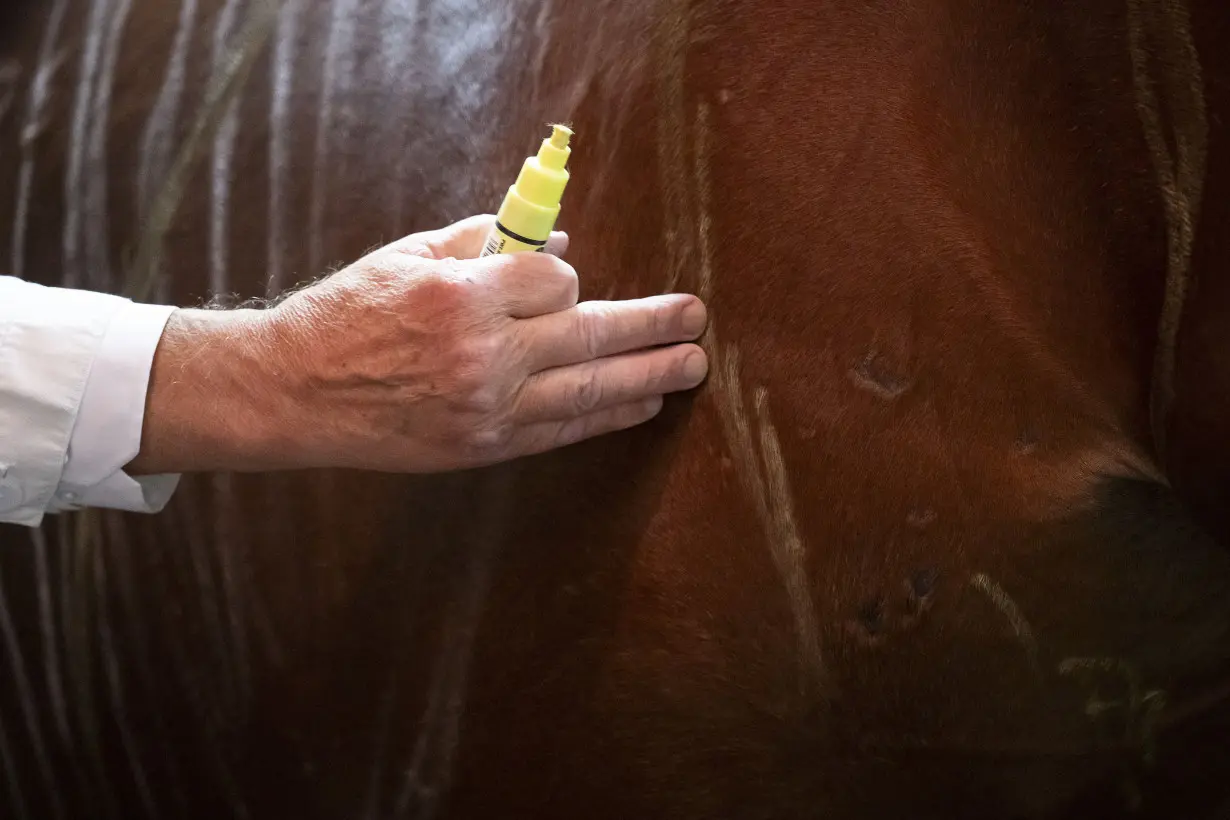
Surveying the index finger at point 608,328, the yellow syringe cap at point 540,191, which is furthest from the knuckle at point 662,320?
the yellow syringe cap at point 540,191

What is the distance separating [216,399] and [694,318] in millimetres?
343

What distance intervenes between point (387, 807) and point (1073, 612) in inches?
22.8

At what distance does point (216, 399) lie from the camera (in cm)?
71

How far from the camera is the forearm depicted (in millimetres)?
707

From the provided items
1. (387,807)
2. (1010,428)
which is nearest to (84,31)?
(387,807)

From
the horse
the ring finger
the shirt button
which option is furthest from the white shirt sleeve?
the ring finger

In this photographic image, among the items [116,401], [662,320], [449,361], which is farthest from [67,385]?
[662,320]

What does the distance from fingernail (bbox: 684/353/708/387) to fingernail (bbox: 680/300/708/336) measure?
2 centimetres

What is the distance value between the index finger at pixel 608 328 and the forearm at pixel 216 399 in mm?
184

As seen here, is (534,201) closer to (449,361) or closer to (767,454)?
(449,361)

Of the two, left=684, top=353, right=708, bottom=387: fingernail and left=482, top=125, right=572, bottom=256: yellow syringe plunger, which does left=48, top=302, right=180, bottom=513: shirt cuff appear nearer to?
left=482, top=125, right=572, bottom=256: yellow syringe plunger

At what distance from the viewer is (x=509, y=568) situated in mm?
818

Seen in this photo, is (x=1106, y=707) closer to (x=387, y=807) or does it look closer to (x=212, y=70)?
(x=387, y=807)

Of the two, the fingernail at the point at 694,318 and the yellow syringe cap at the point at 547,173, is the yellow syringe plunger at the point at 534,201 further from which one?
the fingernail at the point at 694,318
